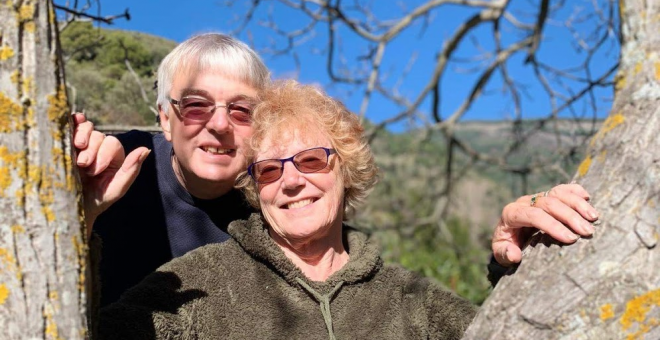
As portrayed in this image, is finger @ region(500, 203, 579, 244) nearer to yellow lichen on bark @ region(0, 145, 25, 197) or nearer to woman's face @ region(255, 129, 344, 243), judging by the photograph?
woman's face @ region(255, 129, 344, 243)

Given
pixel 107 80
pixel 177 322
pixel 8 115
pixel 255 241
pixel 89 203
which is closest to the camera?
pixel 8 115

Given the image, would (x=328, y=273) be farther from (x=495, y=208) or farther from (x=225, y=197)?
(x=495, y=208)

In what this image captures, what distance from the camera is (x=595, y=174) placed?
1668mm

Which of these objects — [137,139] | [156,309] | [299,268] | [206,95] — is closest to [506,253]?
[299,268]

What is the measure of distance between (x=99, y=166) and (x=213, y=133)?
98 cm

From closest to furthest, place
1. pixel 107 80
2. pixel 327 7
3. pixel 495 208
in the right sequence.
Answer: pixel 107 80, pixel 327 7, pixel 495 208

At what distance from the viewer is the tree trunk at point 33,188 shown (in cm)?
136

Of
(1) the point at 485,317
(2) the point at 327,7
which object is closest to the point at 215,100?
(1) the point at 485,317

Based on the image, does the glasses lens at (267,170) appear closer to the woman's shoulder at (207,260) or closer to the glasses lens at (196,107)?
the woman's shoulder at (207,260)

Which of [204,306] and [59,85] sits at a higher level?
[59,85]

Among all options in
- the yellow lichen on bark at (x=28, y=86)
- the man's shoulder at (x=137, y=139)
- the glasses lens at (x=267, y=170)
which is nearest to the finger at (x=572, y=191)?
the glasses lens at (x=267, y=170)

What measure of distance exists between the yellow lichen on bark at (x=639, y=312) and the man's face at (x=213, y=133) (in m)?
1.48

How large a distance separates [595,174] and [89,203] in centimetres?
123

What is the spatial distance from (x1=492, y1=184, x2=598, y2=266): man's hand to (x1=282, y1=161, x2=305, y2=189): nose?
25.4 inches
